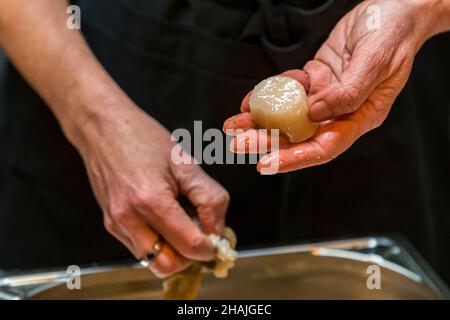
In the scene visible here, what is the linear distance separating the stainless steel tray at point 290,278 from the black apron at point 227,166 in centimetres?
8

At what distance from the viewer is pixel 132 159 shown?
0.85 m

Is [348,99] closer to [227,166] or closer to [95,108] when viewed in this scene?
[227,166]

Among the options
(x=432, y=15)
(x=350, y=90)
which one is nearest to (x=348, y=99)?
(x=350, y=90)

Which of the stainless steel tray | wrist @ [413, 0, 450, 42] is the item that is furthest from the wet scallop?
the stainless steel tray

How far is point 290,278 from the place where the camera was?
3.18 feet

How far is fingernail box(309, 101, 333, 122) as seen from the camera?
65 cm

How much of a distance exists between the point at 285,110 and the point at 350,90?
7 cm

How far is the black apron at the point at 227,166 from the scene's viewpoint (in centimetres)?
90

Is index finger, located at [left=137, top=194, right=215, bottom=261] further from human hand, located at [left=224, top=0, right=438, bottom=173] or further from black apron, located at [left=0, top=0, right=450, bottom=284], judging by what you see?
human hand, located at [left=224, top=0, right=438, bottom=173]

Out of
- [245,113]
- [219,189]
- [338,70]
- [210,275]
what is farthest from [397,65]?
[210,275]

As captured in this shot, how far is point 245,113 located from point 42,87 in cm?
38

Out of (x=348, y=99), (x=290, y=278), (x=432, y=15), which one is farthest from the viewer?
(x=290, y=278)

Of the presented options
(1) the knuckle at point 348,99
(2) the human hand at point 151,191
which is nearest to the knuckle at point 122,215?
(2) the human hand at point 151,191

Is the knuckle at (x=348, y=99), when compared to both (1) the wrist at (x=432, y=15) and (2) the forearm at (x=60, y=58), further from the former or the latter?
(2) the forearm at (x=60, y=58)
